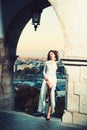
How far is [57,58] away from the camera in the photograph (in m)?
7.58

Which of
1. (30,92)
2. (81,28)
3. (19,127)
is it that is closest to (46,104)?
(19,127)

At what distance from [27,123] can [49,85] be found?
0.98 m

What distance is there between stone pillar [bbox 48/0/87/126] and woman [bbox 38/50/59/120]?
0.79 metres

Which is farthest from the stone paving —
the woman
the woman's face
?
the woman's face

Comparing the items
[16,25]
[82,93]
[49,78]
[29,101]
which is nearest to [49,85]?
[49,78]

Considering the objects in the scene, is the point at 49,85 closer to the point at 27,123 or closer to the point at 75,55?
the point at 27,123

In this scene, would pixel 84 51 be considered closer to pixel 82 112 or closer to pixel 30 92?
pixel 82 112

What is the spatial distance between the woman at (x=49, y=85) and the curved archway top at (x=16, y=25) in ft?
5.07

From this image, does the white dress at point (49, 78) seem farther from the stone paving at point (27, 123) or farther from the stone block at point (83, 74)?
the stone block at point (83, 74)

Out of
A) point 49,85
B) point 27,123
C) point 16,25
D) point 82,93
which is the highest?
point 16,25

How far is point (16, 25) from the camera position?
9094 mm

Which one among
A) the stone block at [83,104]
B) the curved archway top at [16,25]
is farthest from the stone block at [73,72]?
the curved archway top at [16,25]

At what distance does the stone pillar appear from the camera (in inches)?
263

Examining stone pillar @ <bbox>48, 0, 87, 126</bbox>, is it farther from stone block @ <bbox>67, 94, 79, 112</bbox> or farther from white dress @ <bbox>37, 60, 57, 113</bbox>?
white dress @ <bbox>37, 60, 57, 113</bbox>
